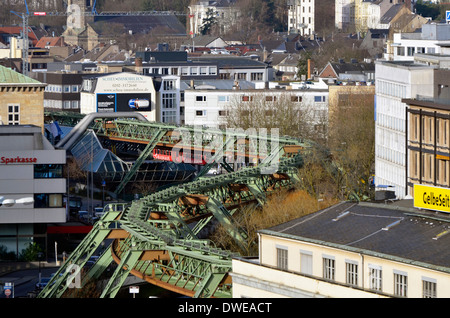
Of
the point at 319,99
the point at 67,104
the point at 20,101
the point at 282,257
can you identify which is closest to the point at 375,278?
the point at 282,257

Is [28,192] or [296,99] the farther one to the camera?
[296,99]

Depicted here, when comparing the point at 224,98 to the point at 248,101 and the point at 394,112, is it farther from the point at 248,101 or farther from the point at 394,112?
the point at 394,112

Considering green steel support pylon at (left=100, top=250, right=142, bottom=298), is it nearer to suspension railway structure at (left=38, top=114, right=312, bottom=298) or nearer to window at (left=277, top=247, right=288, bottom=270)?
suspension railway structure at (left=38, top=114, right=312, bottom=298)

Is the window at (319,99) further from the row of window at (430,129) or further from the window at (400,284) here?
the window at (400,284)

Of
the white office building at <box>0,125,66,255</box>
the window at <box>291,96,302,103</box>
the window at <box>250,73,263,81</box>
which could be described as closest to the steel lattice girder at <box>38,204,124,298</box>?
the white office building at <box>0,125,66,255</box>

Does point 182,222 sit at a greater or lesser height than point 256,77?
lesser

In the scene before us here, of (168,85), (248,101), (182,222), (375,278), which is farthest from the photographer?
(168,85)
